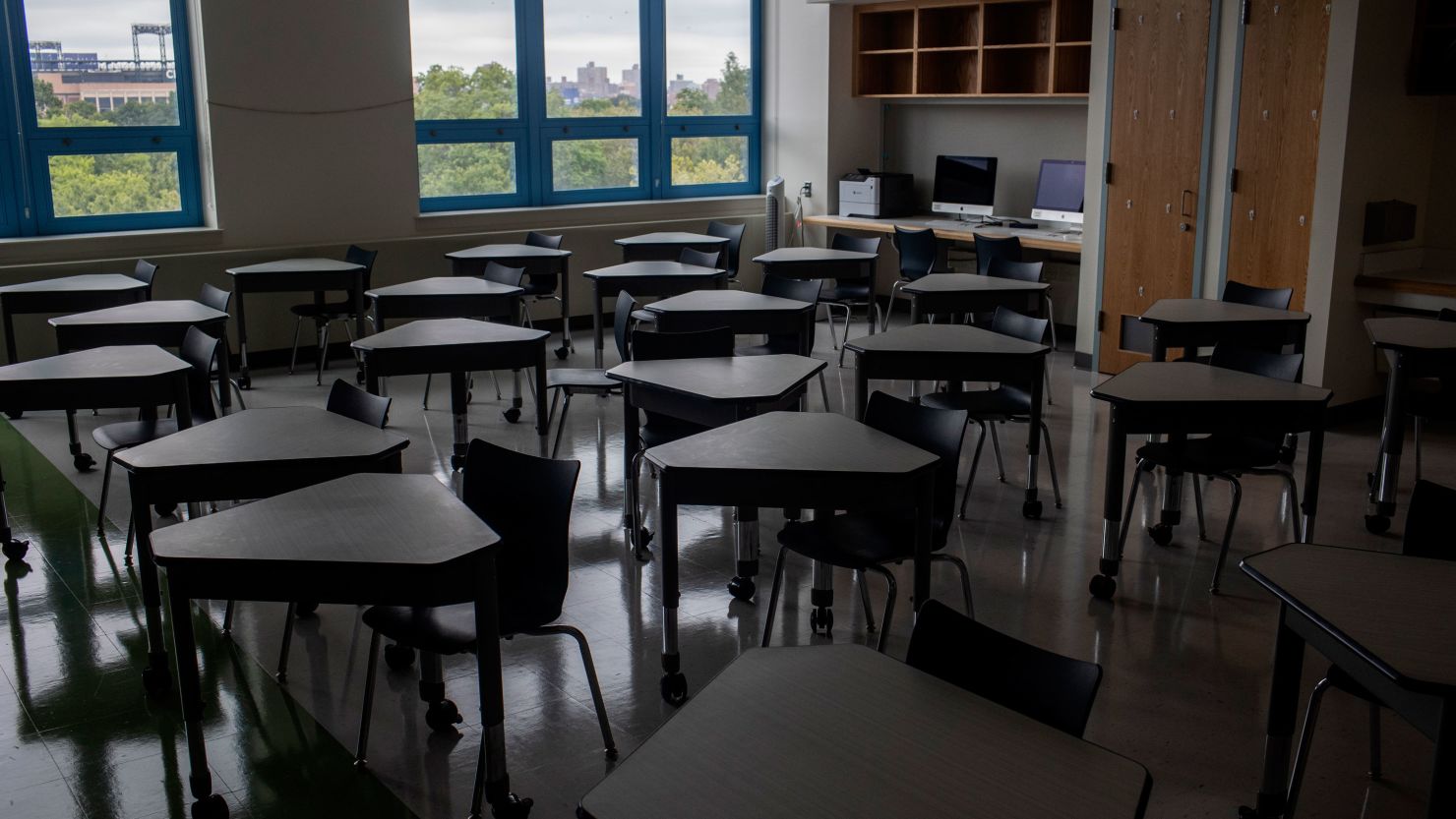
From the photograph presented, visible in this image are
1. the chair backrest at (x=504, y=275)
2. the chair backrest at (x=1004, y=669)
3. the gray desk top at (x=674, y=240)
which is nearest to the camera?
the chair backrest at (x=1004, y=669)

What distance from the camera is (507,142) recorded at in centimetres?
958

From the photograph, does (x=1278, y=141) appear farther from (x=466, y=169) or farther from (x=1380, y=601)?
(x=466, y=169)

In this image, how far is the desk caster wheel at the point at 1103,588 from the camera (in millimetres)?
4297

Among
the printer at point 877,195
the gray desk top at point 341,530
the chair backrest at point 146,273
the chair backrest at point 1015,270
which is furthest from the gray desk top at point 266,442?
the printer at point 877,195

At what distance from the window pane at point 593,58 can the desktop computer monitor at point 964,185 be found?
2583 mm

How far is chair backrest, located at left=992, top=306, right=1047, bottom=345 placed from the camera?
5242 millimetres

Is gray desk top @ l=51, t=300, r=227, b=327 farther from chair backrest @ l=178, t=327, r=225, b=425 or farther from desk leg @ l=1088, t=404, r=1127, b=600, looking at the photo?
desk leg @ l=1088, t=404, r=1127, b=600

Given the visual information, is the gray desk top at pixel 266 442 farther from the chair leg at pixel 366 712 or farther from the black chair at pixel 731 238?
the black chair at pixel 731 238

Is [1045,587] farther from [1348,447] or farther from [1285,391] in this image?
[1348,447]

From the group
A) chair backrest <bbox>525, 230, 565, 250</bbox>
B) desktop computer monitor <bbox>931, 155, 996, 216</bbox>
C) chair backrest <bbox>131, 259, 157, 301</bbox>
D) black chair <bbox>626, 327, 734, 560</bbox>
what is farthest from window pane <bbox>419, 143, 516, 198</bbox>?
black chair <bbox>626, 327, 734, 560</bbox>

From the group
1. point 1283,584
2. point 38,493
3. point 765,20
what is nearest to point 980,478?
point 1283,584

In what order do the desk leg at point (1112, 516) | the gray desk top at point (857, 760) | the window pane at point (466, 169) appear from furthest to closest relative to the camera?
the window pane at point (466, 169) < the desk leg at point (1112, 516) < the gray desk top at point (857, 760)

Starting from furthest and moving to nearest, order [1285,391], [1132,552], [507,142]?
[507,142], [1132,552], [1285,391]

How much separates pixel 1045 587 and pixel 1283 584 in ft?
5.95
